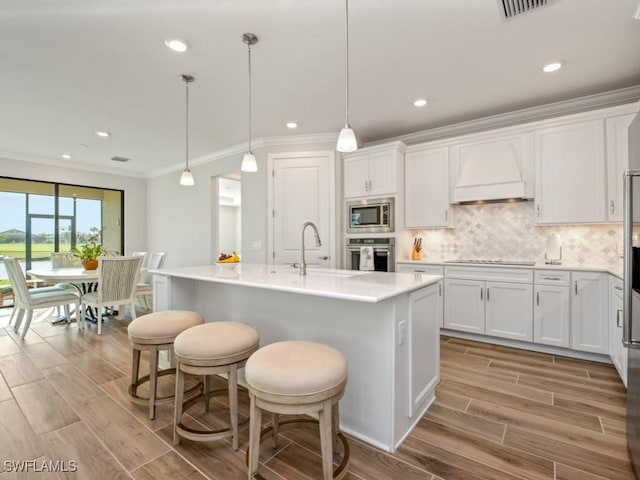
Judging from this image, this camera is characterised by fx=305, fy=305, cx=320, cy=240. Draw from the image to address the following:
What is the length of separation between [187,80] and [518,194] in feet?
11.8

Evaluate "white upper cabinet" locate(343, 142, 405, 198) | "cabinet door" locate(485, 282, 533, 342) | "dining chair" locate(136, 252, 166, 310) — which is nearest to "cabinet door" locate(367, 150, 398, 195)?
"white upper cabinet" locate(343, 142, 405, 198)

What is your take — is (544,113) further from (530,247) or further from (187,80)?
(187,80)

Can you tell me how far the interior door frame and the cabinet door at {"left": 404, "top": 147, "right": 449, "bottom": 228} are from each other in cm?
98

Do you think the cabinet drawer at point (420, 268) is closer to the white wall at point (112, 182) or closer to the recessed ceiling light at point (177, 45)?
the recessed ceiling light at point (177, 45)

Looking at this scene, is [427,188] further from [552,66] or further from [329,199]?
[552,66]

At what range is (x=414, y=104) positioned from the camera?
134 inches

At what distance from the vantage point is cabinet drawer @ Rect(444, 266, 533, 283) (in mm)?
3166

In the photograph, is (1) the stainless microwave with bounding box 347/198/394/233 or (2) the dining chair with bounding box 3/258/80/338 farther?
(1) the stainless microwave with bounding box 347/198/394/233

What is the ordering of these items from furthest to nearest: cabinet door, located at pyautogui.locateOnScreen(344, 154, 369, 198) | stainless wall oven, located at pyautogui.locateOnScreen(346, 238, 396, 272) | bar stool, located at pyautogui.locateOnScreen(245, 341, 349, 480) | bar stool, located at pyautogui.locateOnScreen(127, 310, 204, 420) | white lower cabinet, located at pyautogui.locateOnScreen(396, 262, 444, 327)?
cabinet door, located at pyautogui.locateOnScreen(344, 154, 369, 198)
stainless wall oven, located at pyautogui.locateOnScreen(346, 238, 396, 272)
white lower cabinet, located at pyautogui.locateOnScreen(396, 262, 444, 327)
bar stool, located at pyautogui.locateOnScreen(127, 310, 204, 420)
bar stool, located at pyautogui.locateOnScreen(245, 341, 349, 480)

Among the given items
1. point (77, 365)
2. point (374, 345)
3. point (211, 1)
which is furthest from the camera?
point (77, 365)

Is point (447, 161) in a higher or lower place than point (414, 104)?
lower

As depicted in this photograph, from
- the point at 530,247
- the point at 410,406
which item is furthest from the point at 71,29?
the point at 530,247

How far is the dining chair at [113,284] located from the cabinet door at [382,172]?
11.0 feet

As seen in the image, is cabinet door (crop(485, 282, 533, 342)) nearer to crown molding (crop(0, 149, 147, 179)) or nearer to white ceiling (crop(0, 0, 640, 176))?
white ceiling (crop(0, 0, 640, 176))
